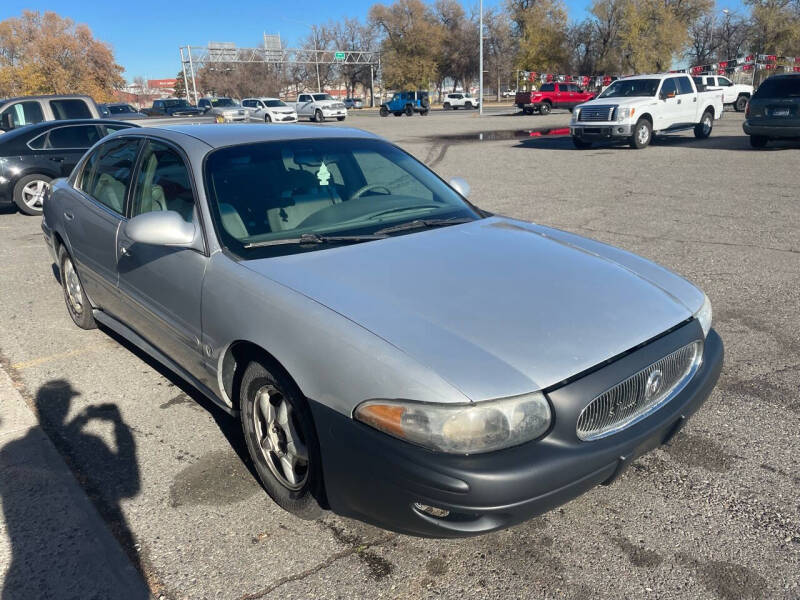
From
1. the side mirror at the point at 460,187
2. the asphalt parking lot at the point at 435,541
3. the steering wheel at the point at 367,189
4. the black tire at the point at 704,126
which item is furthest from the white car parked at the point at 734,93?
the steering wheel at the point at 367,189

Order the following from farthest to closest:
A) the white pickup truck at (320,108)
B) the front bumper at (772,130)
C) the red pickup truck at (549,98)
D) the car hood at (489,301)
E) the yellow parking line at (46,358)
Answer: the white pickup truck at (320,108) < the red pickup truck at (549,98) < the front bumper at (772,130) < the yellow parking line at (46,358) < the car hood at (489,301)

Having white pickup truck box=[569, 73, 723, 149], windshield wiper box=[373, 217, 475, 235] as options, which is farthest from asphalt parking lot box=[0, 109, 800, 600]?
white pickup truck box=[569, 73, 723, 149]

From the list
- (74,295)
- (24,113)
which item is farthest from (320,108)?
(74,295)

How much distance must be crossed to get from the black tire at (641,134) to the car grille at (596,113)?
2.44 feet

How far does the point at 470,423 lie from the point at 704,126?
807 inches

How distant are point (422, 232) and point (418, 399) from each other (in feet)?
4.56

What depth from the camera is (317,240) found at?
306 cm

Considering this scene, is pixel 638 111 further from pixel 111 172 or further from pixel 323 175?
pixel 111 172

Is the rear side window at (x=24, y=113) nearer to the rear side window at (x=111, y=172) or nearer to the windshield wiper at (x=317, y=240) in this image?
the rear side window at (x=111, y=172)

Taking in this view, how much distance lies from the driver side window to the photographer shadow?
1221 millimetres

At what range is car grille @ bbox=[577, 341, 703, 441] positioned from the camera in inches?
88.2

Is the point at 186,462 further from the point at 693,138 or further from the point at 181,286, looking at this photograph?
the point at 693,138

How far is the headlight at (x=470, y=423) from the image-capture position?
2043mm

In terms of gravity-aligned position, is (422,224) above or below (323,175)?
below
